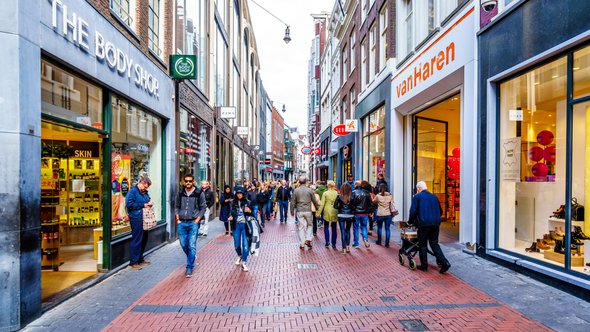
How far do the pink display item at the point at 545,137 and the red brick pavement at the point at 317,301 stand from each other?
9.98 feet

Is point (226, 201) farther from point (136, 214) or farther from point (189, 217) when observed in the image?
point (189, 217)

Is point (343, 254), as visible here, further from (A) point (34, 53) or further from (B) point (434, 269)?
(A) point (34, 53)

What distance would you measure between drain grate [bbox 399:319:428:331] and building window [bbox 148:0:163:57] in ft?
27.7

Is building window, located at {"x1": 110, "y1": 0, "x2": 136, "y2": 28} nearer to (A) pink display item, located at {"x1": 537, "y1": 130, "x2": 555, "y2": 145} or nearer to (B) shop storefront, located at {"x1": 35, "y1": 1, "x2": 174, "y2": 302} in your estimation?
(B) shop storefront, located at {"x1": 35, "y1": 1, "x2": 174, "y2": 302}

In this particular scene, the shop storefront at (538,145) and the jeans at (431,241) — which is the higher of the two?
the shop storefront at (538,145)

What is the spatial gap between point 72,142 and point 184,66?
12.6 feet

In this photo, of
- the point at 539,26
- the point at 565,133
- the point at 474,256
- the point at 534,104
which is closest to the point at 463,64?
the point at 534,104

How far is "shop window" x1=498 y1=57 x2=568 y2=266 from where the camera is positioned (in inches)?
273

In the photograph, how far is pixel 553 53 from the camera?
21.2 feet

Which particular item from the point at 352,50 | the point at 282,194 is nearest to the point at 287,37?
the point at 352,50

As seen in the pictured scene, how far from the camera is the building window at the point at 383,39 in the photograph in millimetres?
16844

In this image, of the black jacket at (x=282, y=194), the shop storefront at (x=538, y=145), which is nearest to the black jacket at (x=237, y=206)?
the shop storefront at (x=538, y=145)

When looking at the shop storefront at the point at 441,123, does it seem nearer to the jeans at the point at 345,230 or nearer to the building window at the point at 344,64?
the jeans at the point at 345,230

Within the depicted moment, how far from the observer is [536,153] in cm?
784
